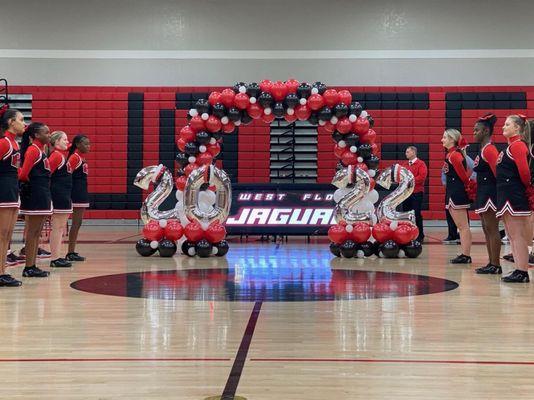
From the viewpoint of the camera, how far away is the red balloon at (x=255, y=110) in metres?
11.4

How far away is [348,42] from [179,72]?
164 inches

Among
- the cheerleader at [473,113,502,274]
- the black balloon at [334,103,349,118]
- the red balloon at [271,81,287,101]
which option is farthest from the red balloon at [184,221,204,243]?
the cheerleader at [473,113,502,274]

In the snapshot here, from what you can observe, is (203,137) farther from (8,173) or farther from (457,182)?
(8,173)

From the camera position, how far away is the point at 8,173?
23.9 ft

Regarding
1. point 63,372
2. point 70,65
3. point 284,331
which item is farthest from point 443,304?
point 70,65

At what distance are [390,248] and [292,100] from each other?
260 cm

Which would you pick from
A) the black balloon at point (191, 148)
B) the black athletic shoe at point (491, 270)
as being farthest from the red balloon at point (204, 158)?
the black athletic shoe at point (491, 270)

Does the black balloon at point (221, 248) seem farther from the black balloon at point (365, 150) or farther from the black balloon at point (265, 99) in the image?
the black balloon at point (365, 150)

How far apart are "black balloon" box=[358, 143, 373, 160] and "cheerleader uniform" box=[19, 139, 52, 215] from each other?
194 inches

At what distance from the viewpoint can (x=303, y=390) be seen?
11.8 ft

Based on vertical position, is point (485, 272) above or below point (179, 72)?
below

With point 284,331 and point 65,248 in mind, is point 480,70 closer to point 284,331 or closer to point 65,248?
point 65,248

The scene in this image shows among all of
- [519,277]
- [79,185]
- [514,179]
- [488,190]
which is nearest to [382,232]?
[488,190]

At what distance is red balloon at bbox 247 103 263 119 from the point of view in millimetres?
11367
